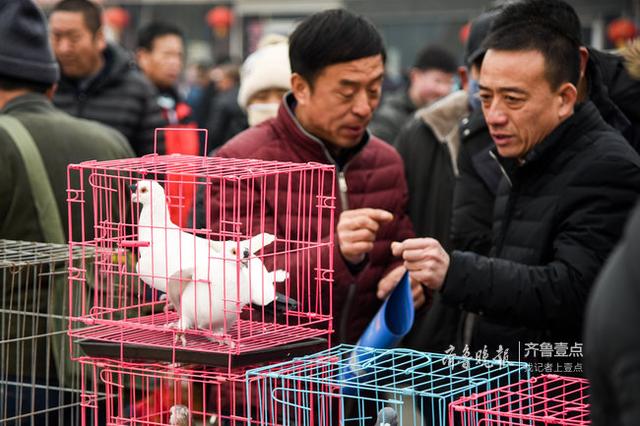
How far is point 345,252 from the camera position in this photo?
2.86 meters

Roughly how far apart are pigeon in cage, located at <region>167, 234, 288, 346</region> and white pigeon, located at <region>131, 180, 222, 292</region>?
0.02 m

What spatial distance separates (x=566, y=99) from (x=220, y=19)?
639 inches

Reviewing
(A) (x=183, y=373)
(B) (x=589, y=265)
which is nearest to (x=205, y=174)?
(A) (x=183, y=373)

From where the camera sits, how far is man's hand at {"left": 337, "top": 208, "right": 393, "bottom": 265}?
284 centimetres

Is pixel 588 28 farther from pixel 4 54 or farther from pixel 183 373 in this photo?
pixel 183 373

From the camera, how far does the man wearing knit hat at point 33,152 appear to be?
3.29m

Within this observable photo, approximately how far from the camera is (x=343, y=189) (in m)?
3.31

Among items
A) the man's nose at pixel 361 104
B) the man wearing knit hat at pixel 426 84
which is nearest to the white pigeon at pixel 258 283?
the man's nose at pixel 361 104

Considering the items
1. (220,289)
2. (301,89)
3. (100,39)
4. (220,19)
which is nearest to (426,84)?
(100,39)

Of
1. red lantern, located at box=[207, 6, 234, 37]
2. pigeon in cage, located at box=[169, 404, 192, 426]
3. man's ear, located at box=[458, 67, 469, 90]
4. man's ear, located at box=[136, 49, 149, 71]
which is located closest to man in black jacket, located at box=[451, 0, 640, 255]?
man's ear, located at box=[458, 67, 469, 90]

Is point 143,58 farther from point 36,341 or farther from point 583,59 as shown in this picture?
point 583,59

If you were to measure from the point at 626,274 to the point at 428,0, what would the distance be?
1461 cm

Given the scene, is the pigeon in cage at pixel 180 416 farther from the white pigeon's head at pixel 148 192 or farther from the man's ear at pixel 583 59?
the man's ear at pixel 583 59

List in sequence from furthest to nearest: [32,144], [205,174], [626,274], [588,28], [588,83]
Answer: [588,28] < [32,144] < [588,83] < [205,174] < [626,274]
